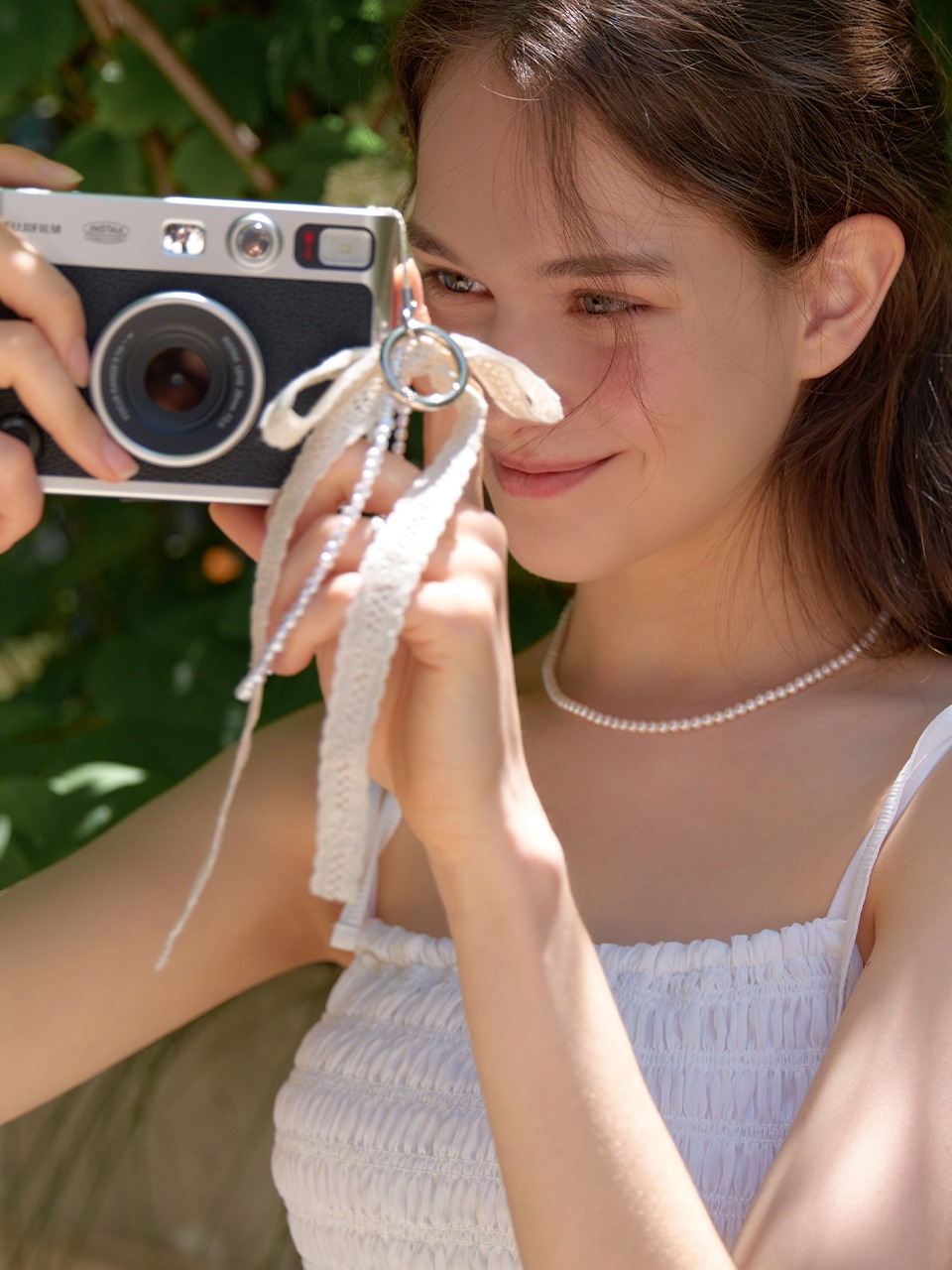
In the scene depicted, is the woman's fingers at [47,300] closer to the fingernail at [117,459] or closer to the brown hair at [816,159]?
the fingernail at [117,459]

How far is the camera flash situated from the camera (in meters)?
Result: 0.73

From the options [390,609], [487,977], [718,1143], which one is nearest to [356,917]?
[718,1143]

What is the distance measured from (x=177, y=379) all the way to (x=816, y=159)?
21.6 inches

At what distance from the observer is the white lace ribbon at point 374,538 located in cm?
63

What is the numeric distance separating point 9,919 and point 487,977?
0.49 m

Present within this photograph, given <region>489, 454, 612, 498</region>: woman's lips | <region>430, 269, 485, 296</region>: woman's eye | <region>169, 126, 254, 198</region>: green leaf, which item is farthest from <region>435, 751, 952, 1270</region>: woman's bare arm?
<region>169, 126, 254, 198</region>: green leaf

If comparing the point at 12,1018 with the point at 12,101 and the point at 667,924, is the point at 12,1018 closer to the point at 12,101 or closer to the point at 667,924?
the point at 667,924

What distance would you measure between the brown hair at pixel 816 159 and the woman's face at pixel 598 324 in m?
0.03

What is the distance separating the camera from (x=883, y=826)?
96 cm

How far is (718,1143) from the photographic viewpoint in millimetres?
918

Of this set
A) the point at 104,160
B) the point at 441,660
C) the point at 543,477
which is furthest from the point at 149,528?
the point at 441,660

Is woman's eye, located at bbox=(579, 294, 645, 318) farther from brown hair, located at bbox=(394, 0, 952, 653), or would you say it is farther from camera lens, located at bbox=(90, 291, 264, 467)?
camera lens, located at bbox=(90, 291, 264, 467)

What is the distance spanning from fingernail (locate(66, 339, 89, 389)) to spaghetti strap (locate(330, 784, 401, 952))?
49 centimetres

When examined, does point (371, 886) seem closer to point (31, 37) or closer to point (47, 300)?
point (47, 300)
